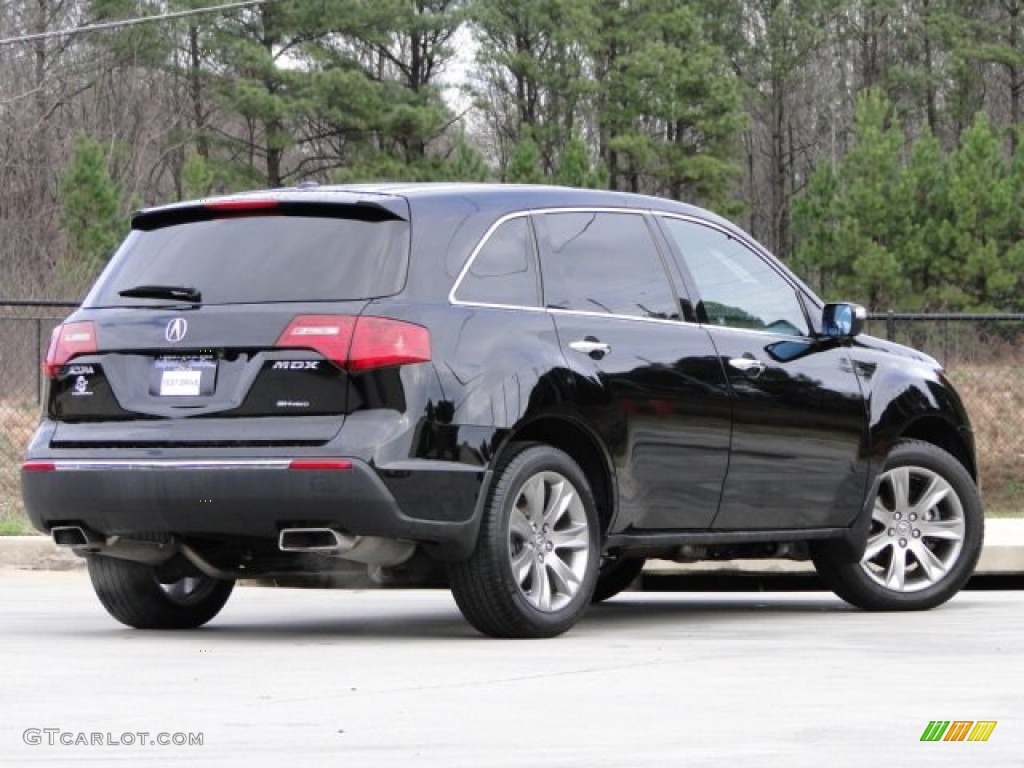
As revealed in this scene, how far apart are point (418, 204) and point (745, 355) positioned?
183cm

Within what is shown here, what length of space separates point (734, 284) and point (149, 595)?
2990 mm

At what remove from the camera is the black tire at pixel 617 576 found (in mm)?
11484

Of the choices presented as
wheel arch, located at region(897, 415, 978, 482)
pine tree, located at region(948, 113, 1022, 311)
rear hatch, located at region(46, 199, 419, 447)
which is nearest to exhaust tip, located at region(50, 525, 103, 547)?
rear hatch, located at region(46, 199, 419, 447)

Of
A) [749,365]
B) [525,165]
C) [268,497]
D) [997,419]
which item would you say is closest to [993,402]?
[997,419]

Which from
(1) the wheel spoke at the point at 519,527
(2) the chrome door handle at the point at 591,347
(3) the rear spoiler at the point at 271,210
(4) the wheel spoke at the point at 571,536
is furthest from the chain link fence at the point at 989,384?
(1) the wheel spoke at the point at 519,527

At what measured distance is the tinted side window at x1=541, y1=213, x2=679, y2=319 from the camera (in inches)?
372

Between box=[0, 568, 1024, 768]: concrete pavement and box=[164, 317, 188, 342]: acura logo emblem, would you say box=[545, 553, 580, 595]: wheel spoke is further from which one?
box=[164, 317, 188, 342]: acura logo emblem

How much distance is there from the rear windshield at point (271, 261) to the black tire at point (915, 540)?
9.92 feet

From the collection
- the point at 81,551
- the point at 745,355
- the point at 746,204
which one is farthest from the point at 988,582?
the point at 746,204

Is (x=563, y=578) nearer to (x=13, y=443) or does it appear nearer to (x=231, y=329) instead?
(x=231, y=329)

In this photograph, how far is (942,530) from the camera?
10961 millimetres

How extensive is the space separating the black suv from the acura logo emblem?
1 centimetres

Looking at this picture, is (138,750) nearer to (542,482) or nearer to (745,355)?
(542,482)

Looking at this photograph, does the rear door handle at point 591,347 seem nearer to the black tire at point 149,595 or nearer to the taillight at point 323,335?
the taillight at point 323,335
